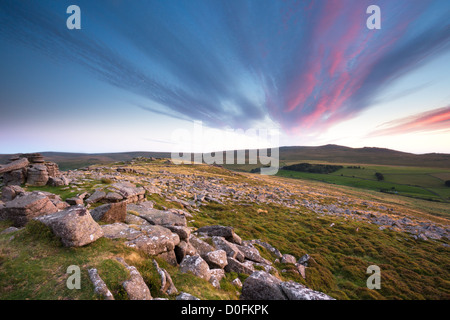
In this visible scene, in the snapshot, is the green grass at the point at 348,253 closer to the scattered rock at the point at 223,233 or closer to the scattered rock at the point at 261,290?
the scattered rock at the point at 223,233

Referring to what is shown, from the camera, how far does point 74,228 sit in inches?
287

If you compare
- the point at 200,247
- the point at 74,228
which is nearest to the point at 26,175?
the point at 74,228

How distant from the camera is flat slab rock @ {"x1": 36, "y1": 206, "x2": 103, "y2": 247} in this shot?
7.15 m

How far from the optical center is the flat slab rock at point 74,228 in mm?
7152

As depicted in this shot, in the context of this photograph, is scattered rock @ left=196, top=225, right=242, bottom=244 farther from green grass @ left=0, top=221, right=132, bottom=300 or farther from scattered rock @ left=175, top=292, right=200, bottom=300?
scattered rock @ left=175, top=292, right=200, bottom=300

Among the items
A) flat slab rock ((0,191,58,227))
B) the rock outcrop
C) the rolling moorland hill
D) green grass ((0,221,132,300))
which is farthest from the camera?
the rock outcrop

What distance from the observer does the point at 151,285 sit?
21.2 ft

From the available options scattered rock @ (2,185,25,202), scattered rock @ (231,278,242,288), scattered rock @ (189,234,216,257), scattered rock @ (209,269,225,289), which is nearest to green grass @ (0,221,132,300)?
scattered rock @ (209,269,225,289)

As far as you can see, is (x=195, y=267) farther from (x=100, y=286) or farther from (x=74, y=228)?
(x=74, y=228)

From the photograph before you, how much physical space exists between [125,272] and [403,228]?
42.4 metres

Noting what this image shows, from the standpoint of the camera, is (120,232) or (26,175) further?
(26,175)

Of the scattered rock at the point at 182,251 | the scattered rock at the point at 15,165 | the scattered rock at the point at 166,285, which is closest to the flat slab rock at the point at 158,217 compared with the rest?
the scattered rock at the point at 182,251

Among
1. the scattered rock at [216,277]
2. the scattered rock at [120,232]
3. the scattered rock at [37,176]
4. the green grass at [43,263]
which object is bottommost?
the scattered rock at [216,277]

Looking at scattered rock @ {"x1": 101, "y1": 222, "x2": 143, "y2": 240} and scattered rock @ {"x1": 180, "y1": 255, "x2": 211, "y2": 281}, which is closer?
scattered rock @ {"x1": 180, "y1": 255, "x2": 211, "y2": 281}
